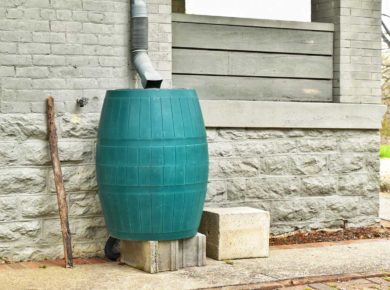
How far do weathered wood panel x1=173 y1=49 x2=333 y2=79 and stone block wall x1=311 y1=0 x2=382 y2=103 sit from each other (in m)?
0.14

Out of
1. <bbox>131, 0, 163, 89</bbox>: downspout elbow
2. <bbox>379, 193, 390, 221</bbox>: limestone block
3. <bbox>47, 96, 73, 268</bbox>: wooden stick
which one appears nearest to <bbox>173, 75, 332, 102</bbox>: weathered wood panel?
<bbox>131, 0, 163, 89</bbox>: downspout elbow

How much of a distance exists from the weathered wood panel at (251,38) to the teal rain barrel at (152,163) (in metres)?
1.12

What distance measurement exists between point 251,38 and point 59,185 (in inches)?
85.3

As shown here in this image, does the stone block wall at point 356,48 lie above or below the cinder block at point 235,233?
above

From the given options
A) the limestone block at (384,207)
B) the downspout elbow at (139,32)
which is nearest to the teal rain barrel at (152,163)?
the downspout elbow at (139,32)

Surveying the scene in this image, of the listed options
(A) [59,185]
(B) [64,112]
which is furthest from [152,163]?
(B) [64,112]

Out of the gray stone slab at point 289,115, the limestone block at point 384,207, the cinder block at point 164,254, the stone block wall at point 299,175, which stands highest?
the gray stone slab at point 289,115

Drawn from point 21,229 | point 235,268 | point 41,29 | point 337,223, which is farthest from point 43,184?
point 337,223

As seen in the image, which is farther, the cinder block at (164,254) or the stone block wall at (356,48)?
the stone block wall at (356,48)

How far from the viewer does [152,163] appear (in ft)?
16.5

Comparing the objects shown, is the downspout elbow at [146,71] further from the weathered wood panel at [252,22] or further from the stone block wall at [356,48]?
the stone block wall at [356,48]

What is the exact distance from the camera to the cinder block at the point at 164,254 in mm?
5105

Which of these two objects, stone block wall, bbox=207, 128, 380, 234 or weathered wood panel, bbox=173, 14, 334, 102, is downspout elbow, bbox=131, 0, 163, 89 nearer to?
weathered wood panel, bbox=173, 14, 334, 102

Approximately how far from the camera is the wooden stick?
5.29 meters
